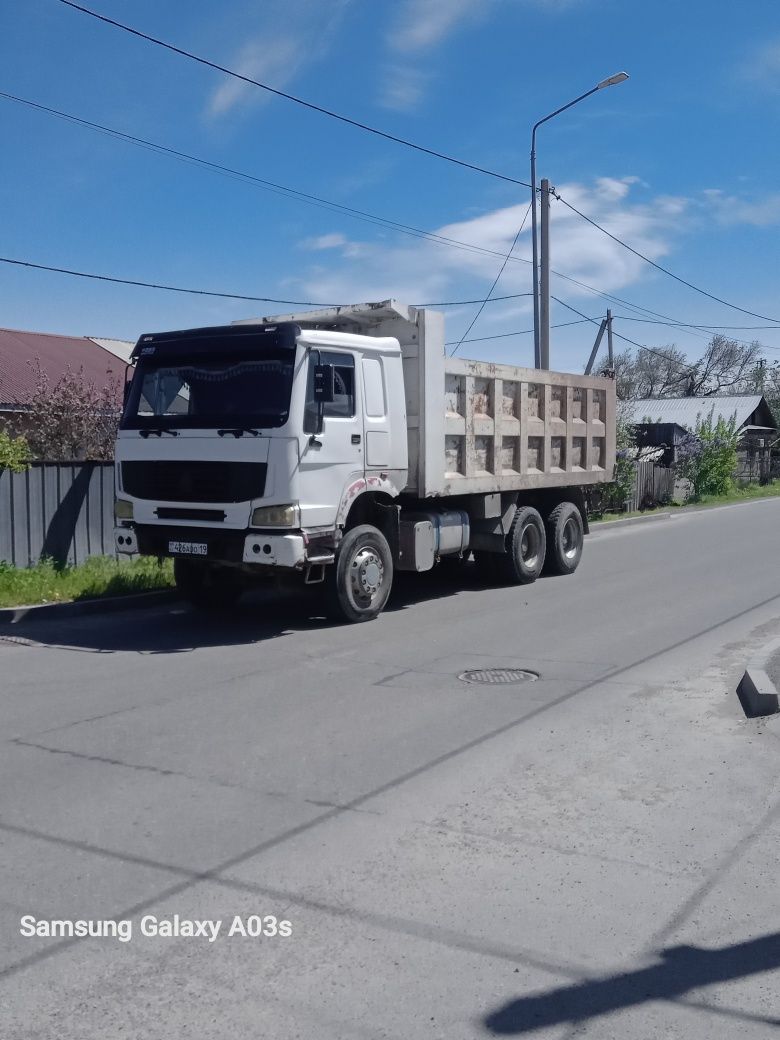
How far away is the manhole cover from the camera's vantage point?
857 centimetres

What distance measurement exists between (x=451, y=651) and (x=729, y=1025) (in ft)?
20.7

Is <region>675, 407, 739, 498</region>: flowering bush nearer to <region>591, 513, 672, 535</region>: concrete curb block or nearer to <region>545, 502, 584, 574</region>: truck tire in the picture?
<region>591, 513, 672, 535</region>: concrete curb block

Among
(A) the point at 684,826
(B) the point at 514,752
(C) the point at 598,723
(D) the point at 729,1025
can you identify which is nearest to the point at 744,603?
(C) the point at 598,723

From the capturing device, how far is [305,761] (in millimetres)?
6336

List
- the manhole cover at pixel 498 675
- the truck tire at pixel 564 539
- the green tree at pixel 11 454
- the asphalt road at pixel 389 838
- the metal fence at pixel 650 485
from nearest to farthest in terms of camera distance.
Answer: the asphalt road at pixel 389 838
the manhole cover at pixel 498 675
the green tree at pixel 11 454
the truck tire at pixel 564 539
the metal fence at pixel 650 485

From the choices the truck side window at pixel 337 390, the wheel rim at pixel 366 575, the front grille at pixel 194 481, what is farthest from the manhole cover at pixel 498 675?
the truck side window at pixel 337 390

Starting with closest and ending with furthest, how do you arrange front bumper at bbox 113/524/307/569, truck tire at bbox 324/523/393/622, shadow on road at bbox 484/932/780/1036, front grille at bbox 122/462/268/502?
1. shadow on road at bbox 484/932/780/1036
2. front bumper at bbox 113/524/307/569
3. front grille at bbox 122/462/268/502
4. truck tire at bbox 324/523/393/622

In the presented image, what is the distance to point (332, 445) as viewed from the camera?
411 inches

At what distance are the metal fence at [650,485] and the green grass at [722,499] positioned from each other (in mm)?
317

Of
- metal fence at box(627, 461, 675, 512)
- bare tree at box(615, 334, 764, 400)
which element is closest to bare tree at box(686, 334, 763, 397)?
bare tree at box(615, 334, 764, 400)

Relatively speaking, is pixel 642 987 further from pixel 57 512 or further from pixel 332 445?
A: pixel 57 512

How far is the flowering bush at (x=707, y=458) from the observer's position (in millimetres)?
35031

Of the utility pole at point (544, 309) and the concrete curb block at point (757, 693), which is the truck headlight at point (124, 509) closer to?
the concrete curb block at point (757, 693)

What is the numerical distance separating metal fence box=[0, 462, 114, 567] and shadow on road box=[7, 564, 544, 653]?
1.73m
